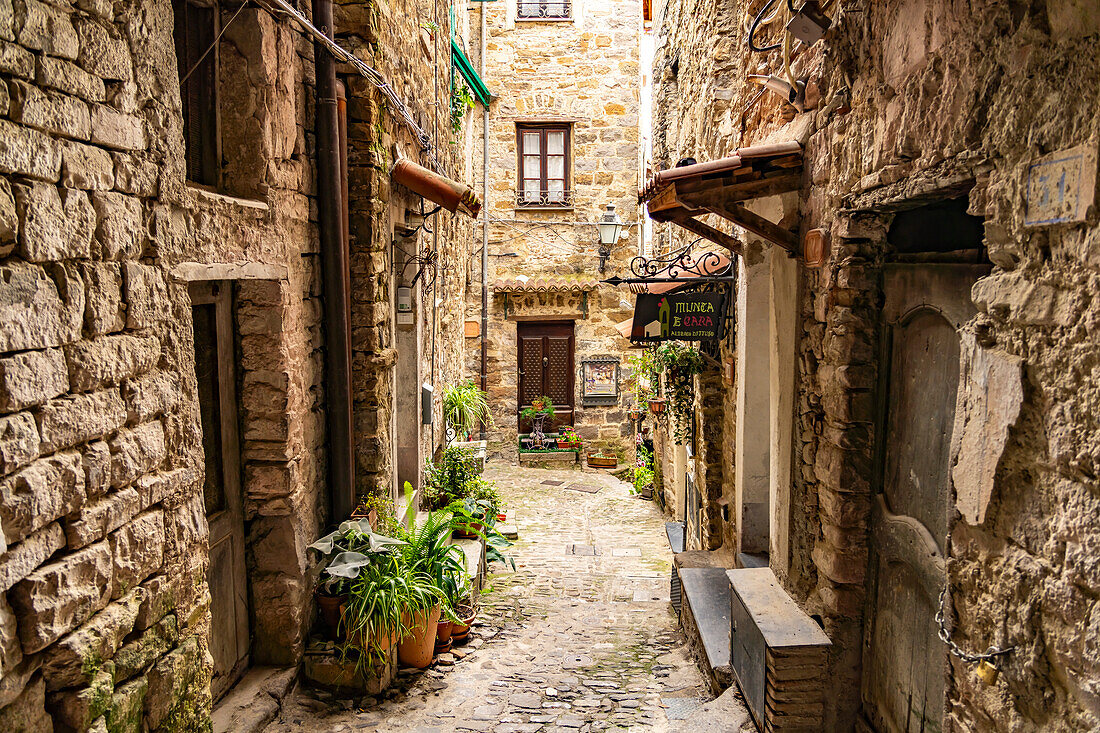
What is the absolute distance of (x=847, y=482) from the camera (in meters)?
3.26

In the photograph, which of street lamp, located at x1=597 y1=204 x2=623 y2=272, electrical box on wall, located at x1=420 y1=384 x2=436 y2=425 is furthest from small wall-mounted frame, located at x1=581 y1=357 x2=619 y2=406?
electrical box on wall, located at x1=420 y1=384 x2=436 y2=425

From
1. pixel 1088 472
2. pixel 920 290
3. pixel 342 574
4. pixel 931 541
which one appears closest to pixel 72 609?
pixel 342 574

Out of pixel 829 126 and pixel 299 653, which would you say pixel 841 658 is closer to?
pixel 829 126

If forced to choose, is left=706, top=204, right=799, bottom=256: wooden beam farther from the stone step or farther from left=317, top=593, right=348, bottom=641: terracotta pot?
left=317, top=593, right=348, bottom=641: terracotta pot

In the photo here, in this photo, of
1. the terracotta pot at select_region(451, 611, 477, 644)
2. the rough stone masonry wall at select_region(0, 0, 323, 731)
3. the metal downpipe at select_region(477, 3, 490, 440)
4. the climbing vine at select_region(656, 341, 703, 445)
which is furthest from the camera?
the metal downpipe at select_region(477, 3, 490, 440)

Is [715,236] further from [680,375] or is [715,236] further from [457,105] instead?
[457,105]

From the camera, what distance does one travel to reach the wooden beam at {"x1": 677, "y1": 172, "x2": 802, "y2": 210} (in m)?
3.76

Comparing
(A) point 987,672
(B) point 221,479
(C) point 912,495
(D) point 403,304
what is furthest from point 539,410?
(A) point 987,672

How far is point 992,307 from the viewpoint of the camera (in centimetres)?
202

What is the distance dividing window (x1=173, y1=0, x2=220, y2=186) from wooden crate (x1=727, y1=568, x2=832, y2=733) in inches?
137

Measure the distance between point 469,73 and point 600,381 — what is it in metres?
6.02

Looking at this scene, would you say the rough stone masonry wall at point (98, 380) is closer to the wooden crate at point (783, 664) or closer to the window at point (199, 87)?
the window at point (199, 87)

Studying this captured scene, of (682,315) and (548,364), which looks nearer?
(682,315)

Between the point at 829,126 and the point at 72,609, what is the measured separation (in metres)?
3.45
